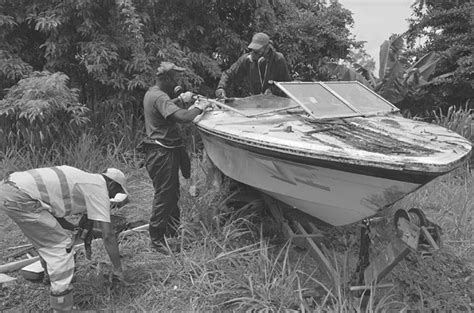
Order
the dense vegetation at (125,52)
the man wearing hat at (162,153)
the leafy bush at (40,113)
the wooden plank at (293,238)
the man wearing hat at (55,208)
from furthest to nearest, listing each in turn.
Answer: the dense vegetation at (125,52), the leafy bush at (40,113), the man wearing hat at (162,153), the wooden plank at (293,238), the man wearing hat at (55,208)

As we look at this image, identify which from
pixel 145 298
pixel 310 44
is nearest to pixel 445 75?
pixel 310 44

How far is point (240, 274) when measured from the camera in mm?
3244

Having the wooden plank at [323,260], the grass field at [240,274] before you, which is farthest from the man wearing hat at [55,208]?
the wooden plank at [323,260]

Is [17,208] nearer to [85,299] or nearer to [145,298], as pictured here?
[85,299]

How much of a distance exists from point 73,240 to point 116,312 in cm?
60

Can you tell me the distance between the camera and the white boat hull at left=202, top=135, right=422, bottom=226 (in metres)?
2.65

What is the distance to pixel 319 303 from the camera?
309cm

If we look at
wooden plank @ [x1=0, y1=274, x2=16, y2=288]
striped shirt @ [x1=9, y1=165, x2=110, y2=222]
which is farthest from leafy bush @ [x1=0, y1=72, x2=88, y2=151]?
striped shirt @ [x1=9, y1=165, x2=110, y2=222]

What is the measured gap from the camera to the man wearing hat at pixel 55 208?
281 centimetres

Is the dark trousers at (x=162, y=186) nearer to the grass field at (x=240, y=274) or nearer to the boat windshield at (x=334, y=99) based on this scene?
the grass field at (x=240, y=274)

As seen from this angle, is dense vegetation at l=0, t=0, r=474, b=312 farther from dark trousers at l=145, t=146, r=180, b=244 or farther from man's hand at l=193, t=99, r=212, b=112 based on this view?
man's hand at l=193, t=99, r=212, b=112

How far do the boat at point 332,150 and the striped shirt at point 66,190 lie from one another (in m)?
1.06

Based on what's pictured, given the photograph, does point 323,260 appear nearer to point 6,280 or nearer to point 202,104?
point 202,104

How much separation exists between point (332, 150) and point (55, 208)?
185cm
